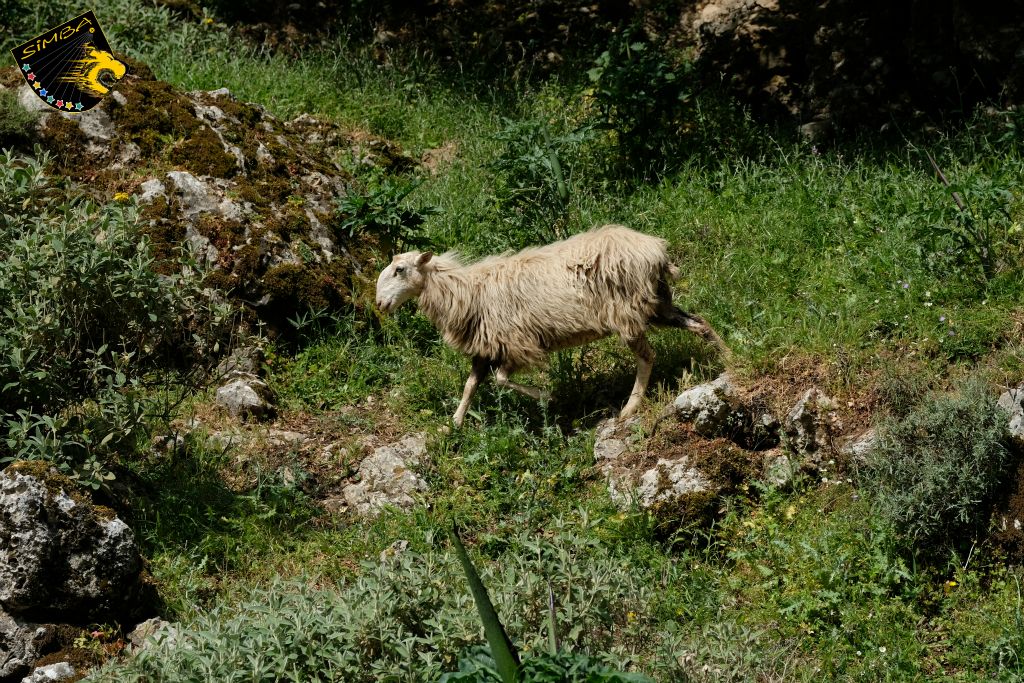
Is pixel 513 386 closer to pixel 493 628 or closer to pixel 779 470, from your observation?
pixel 779 470

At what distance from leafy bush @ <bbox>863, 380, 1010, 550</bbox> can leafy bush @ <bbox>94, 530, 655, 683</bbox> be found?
5.11 ft

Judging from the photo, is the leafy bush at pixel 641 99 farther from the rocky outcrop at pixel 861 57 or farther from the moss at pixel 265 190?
the moss at pixel 265 190

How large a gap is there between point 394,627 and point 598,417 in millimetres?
2906

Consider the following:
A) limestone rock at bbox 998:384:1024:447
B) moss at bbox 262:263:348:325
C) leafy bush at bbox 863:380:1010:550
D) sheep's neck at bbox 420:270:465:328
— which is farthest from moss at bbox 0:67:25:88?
limestone rock at bbox 998:384:1024:447

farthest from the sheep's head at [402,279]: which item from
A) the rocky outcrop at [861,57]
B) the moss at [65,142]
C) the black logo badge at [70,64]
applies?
the rocky outcrop at [861,57]

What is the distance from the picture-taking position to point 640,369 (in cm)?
718

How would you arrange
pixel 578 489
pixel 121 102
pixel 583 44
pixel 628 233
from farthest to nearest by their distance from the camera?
pixel 583 44
pixel 121 102
pixel 628 233
pixel 578 489

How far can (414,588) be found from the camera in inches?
194

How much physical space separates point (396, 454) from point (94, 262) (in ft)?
7.29

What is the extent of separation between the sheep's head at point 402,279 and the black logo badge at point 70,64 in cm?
237

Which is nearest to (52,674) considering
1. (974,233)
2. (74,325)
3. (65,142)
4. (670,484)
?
(74,325)

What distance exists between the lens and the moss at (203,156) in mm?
8602

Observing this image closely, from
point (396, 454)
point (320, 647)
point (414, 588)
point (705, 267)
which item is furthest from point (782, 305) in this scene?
point (320, 647)

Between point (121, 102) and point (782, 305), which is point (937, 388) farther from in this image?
point (121, 102)
